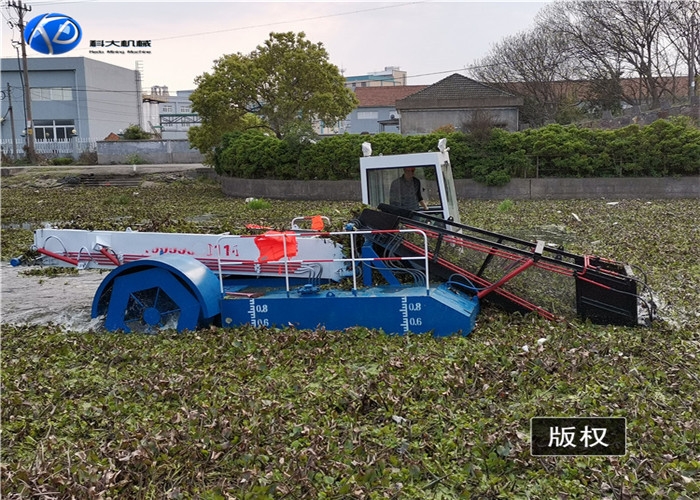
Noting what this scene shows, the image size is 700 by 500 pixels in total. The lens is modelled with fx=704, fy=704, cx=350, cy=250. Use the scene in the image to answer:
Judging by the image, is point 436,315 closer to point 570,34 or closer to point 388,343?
point 388,343

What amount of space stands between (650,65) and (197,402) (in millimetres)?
42879

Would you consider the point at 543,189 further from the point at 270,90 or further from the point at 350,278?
the point at 350,278

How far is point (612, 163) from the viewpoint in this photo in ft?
82.7

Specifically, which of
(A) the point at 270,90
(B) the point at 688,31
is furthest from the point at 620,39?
(A) the point at 270,90

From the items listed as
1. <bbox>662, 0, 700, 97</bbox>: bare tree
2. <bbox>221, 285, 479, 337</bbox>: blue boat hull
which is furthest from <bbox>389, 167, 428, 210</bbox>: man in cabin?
<bbox>662, 0, 700, 97</bbox>: bare tree

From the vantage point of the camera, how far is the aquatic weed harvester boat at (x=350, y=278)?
309 inches

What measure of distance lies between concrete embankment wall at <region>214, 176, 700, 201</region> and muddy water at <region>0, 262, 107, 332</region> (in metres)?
15.2

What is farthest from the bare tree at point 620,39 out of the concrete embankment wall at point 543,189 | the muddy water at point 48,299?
the muddy water at point 48,299

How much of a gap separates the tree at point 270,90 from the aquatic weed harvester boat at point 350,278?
80.6 ft

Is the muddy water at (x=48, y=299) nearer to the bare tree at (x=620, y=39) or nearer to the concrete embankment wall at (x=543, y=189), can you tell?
the concrete embankment wall at (x=543, y=189)

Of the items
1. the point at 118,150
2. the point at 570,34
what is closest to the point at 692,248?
the point at 570,34

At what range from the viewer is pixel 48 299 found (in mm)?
10836

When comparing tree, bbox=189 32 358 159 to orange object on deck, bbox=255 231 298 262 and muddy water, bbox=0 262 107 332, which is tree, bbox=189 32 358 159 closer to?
muddy water, bbox=0 262 107 332

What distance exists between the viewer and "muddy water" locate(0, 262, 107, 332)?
368 inches
